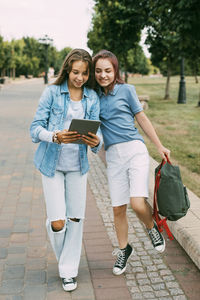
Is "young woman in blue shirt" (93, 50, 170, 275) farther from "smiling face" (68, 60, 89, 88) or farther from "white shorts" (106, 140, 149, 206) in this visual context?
"smiling face" (68, 60, 89, 88)

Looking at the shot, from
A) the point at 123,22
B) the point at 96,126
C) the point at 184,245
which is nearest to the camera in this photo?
the point at 96,126

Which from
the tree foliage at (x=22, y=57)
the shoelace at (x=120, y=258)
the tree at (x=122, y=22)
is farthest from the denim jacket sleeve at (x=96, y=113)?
the tree foliage at (x=22, y=57)

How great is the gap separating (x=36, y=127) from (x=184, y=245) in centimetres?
187

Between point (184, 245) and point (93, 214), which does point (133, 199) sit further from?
point (93, 214)

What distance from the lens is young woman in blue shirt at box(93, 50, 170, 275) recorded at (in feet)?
9.89

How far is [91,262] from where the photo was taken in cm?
355

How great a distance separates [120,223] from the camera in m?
3.32

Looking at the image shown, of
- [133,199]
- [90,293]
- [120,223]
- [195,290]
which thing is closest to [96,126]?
[133,199]

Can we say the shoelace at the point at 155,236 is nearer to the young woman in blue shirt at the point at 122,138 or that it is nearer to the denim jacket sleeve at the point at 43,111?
the young woman in blue shirt at the point at 122,138

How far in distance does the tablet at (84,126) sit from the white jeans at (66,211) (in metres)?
0.39

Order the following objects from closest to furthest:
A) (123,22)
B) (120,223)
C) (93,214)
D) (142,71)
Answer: (120,223), (93,214), (123,22), (142,71)

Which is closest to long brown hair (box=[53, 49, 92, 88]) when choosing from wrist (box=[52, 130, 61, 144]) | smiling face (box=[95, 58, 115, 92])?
smiling face (box=[95, 58, 115, 92])

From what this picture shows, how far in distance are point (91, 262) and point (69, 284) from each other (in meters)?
0.53

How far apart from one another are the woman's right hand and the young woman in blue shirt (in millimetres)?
490
